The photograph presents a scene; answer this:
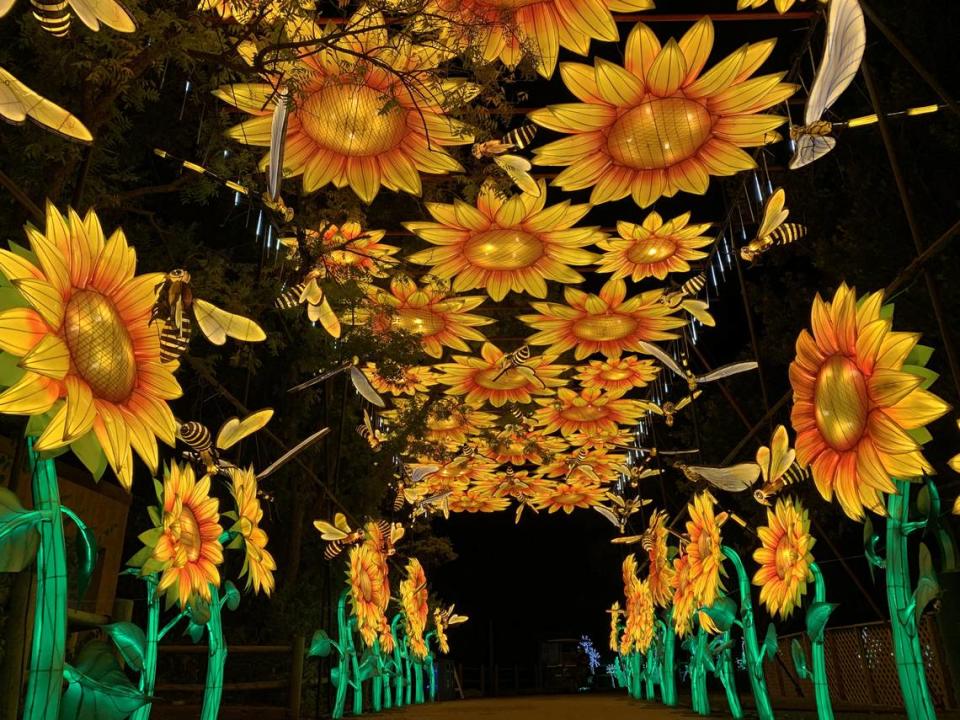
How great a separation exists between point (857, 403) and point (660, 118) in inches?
89.1

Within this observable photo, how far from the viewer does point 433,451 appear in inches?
401

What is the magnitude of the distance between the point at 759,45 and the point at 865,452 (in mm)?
2297

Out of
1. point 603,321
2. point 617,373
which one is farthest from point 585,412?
point 603,321

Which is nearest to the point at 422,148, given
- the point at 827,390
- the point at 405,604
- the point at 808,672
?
the point at 827,390

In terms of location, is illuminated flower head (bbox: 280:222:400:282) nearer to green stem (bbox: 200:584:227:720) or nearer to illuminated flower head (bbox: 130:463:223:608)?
illuminated flower head (bbox: 130:463:223:608)

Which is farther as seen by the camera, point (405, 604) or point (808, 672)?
point (405, 604)

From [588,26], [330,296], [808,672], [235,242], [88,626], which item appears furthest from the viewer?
[235,242]

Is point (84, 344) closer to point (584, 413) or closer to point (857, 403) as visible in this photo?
point (857, 403)

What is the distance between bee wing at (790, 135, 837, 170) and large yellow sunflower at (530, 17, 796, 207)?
2.87 feet

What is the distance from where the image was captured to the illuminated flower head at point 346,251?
4707mm

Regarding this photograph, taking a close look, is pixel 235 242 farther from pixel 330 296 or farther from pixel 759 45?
pixel 759 45

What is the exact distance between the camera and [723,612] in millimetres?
5605

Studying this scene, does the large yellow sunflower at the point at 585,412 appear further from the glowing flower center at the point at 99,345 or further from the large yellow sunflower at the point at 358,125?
the glowing flower center at the point at 99,345

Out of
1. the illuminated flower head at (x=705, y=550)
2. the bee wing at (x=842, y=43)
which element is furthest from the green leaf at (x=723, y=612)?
the bee wing at (x=842, y=43)
